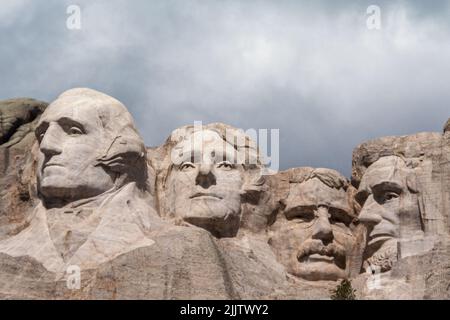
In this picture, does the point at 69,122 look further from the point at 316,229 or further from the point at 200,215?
the point at 316,229

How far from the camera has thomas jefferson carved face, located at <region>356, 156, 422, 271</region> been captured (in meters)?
27.7


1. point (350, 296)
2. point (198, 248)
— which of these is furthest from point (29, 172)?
point (350, 296)

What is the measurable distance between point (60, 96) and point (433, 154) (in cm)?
544

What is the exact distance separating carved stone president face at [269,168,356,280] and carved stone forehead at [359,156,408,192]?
2.04ft

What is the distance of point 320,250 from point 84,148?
3686 mm

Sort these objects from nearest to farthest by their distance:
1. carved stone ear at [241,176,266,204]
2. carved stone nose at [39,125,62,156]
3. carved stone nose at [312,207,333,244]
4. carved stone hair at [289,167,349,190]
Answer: carved stone nose at [39,125,62,156], carved stone nose at [312,207,333,244], carved stone ear at [241,176,266,204], carved stone hair at [289,167,349,190]

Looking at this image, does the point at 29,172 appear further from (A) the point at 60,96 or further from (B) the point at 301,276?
(B) the point at 301,276

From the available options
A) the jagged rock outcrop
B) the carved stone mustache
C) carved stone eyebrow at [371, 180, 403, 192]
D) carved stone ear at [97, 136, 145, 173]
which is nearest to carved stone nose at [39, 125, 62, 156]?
carved stone ear at [97, 136, 145, 173]

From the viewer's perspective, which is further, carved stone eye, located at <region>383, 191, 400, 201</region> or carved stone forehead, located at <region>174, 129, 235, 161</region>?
carved stone forehead, located at <region>174, 129, 235, 161</region>

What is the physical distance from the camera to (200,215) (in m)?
28.0

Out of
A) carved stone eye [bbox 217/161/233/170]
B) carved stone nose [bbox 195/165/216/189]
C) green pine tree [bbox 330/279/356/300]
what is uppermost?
carved stone eye [bbox 217/161/233/170]

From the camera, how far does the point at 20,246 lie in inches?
1066

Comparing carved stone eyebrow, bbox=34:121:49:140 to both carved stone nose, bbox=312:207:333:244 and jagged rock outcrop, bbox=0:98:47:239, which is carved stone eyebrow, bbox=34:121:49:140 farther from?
carved stone nose, bbox=312:207:333:244
